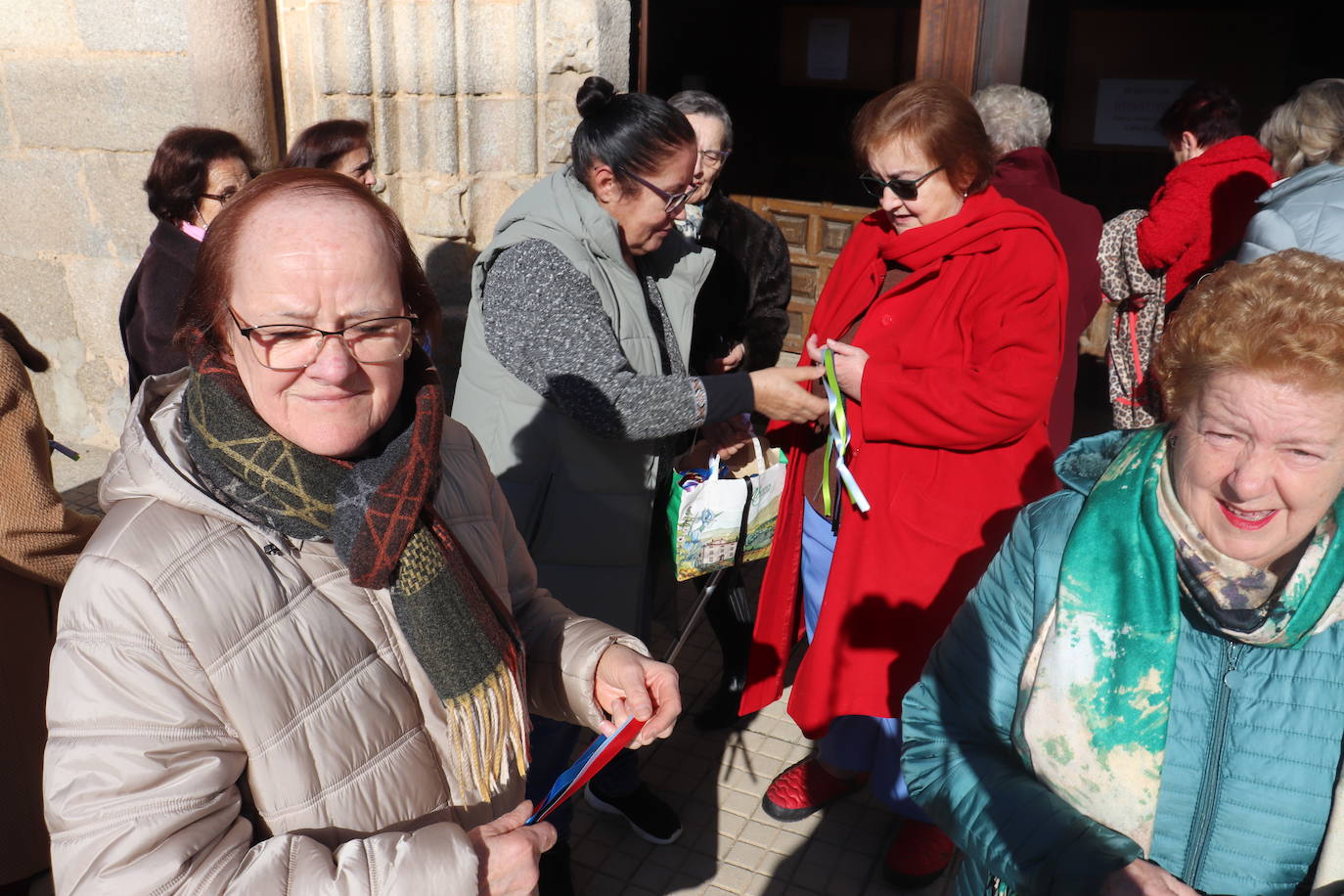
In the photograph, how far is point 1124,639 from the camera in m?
1.56

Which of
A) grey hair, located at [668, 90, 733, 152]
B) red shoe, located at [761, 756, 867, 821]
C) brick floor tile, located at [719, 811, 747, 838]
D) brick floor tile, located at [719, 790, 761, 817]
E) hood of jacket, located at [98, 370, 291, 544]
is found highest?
grey hair, located at [668, 90, 733, 152]

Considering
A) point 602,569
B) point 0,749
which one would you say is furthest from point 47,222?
point 602,569

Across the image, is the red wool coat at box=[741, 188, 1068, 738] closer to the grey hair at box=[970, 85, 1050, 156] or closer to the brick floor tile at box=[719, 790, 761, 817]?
the brick floor tile at box=[719, 790, 761, 817]

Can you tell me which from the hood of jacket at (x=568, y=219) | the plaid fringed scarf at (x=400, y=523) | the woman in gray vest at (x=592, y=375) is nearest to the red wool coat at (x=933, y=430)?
the woman in gray vest at (x=592, y=375)

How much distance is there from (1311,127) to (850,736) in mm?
2470

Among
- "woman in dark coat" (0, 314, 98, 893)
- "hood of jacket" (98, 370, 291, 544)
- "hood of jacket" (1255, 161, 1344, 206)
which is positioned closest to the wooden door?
"hood of jacket" (1255, 161, 1344, 206)

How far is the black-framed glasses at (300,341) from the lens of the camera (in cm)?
Answer: 145

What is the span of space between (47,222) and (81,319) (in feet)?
1.64

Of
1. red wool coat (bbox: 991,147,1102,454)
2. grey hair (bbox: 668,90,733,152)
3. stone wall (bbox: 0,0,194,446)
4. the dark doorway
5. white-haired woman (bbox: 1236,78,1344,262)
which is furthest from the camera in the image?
the dark doorway

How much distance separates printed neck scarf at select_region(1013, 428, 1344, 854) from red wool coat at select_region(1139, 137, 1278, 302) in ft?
9.48

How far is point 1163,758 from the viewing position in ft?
5.13

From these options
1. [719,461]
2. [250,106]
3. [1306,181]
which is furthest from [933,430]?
[250,106]

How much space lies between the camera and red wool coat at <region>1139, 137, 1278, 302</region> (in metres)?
4.09

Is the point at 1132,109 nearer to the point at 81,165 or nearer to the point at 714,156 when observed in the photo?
the point at 714,156
